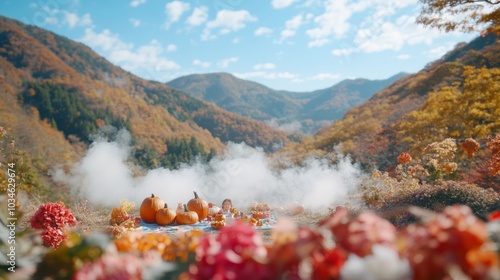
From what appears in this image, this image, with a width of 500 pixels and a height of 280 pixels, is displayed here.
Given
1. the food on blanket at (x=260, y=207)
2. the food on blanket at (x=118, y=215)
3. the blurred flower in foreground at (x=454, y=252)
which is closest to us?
the blurred flower in foreground at (x=454, y=252)

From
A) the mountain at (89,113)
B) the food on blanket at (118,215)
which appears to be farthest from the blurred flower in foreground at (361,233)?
the mountain at (89,113)

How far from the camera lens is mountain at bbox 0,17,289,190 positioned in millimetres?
38984

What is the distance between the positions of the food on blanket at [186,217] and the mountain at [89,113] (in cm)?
2011

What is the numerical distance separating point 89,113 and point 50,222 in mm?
47221

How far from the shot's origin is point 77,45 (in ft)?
304

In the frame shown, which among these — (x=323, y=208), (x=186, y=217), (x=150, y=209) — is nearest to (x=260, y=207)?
(x=323, y=208)

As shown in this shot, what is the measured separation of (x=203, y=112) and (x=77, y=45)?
41.6 meters

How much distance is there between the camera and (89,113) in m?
46.8

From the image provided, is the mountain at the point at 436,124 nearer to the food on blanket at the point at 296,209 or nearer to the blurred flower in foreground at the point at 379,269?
the food on blanket at the point at 296,209

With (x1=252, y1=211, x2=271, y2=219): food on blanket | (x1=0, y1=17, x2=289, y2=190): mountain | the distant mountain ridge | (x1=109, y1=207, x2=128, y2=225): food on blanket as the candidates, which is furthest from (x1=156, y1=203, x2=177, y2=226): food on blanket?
the distant mountain ridge

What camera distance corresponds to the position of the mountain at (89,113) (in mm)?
38984

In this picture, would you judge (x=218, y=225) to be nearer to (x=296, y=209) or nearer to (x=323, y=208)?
(x=296, y=209)

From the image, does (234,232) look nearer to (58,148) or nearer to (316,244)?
(316,244)

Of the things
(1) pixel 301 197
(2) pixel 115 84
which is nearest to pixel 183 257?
(1) pixel 301 197
